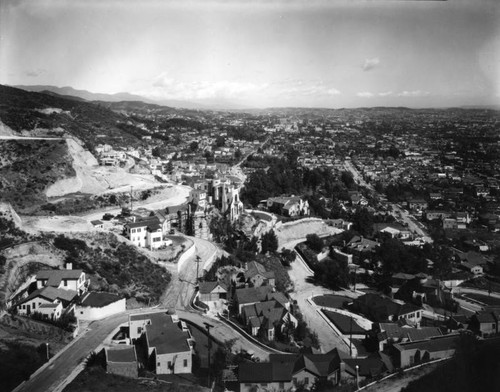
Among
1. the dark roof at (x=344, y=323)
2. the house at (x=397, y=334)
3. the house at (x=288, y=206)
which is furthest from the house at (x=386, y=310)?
the house at (x=288, y=206)

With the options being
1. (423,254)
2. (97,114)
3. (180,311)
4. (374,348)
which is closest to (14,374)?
(180,311)

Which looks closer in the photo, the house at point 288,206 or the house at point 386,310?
the house at point 386,310

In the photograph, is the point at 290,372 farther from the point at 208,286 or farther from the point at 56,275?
the point at 56,275

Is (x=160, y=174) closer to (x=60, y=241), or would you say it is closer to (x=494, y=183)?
(x=60, y=241)

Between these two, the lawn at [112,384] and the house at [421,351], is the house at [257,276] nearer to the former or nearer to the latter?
the house at [421,351]

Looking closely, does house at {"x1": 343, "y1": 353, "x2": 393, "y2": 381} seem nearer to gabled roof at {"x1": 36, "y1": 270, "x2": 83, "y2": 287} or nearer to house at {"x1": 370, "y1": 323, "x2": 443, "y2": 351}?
house at {"x1": 370, "y1": 323, "x2": 443, "y2": 351}

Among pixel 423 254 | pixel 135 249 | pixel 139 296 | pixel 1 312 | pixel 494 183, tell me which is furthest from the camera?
pixel 494 183

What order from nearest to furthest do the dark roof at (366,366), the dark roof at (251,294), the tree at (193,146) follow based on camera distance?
the dark roof at (366,366)
the dark roof at (251,294)
the tree at (193,146)
